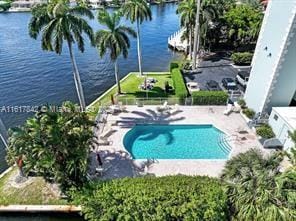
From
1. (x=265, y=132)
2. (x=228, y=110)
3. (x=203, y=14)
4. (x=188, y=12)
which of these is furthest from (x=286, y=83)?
(x=188, y=12)

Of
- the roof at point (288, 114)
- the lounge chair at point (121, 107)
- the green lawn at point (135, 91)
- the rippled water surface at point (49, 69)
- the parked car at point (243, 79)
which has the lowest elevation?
the rippled water surface at point (49, 69)

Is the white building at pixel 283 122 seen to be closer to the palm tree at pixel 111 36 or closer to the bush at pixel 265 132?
the bush at pixel 265 132

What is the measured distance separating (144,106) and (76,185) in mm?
13116

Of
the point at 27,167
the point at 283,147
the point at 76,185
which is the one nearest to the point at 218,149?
the point at 283,147

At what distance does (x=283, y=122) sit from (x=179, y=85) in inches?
463

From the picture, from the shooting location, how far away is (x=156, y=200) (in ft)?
48.0

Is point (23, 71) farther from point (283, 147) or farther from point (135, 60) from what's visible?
point (283, 147)

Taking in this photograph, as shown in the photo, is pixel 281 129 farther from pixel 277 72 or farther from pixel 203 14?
pixel 203 14

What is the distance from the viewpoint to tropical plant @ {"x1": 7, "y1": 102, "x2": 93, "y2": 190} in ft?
52.6

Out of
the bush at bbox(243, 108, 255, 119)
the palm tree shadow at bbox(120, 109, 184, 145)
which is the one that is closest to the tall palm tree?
the bush at bbox(243, 108, 255, 119)

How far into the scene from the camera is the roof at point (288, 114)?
69.8 ft

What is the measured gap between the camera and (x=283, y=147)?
71.9 ft

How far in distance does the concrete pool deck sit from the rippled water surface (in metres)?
9.25

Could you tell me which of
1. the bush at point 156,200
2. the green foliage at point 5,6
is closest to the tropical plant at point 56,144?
the bush at point 156,200
